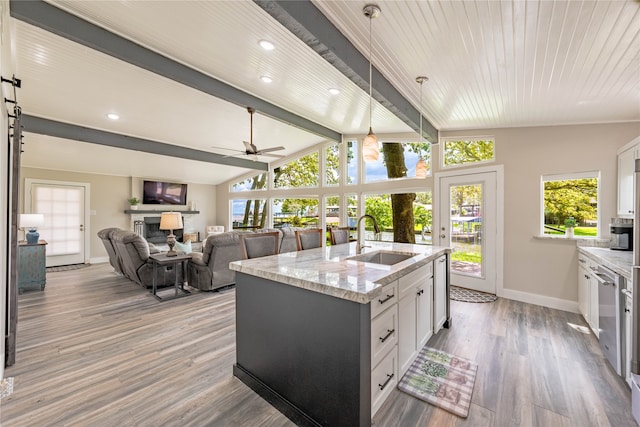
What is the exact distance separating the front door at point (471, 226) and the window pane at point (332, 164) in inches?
112

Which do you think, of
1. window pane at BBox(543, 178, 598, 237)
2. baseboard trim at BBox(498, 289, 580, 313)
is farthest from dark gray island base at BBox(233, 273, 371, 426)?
window pane at BBox(543, 178, 598, 237)

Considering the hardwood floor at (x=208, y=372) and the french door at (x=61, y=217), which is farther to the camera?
the french door at (x=61, y=217)

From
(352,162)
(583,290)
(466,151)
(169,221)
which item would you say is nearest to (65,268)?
(169,221)

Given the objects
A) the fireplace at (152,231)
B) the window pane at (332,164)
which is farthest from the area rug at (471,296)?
the fireplace at (152,231)

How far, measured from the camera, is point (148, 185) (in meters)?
8.08

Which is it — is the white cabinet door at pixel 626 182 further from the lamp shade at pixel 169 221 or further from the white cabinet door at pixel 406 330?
the lamp shade at pixel 169 221

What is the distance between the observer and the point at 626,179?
302 centimetres

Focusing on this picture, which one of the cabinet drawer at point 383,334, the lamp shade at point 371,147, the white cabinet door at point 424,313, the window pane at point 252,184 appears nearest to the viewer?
the cabinet drawer at point 383,334

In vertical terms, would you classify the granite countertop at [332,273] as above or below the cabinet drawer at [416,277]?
above

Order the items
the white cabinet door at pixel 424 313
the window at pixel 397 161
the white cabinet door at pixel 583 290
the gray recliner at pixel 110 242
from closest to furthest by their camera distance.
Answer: the white cabinet door at pixel 424 313
the white cabinet door at pixel 583 290
the gray recliner at pixel 110 242
the window at pixel 397 161

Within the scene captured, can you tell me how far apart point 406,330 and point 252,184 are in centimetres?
796

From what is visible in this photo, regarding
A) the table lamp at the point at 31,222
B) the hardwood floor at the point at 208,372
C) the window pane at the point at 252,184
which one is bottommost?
the hardwood floor at the point at 208,372

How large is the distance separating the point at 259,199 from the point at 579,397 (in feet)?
27.1

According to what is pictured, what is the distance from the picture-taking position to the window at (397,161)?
584cm
